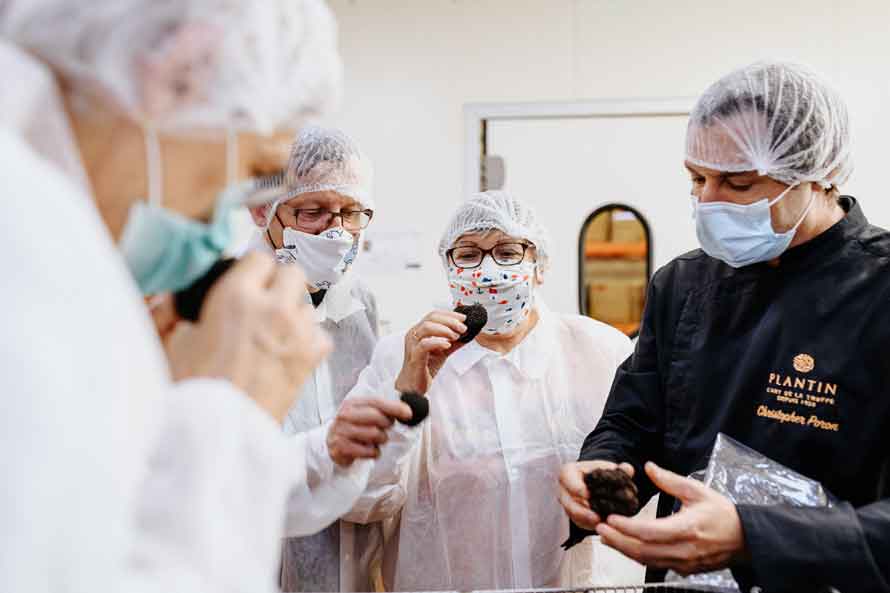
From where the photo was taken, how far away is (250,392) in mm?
638

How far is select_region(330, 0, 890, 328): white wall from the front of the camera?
262 cm

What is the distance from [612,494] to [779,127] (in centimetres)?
59

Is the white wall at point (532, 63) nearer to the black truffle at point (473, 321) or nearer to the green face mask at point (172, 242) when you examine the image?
the black truffle at point (473, 321)

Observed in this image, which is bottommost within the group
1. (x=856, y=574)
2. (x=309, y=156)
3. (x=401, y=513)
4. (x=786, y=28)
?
(x=401, y=513)

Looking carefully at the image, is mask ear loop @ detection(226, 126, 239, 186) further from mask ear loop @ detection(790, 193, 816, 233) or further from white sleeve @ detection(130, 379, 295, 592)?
mask ear loop @ detection(790, 193, 816, 233)

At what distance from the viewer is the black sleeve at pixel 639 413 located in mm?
1298

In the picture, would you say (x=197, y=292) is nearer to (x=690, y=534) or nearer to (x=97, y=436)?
(x=97, y=436)

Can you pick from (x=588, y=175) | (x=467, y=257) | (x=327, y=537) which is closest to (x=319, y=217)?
(x=467, y=257)

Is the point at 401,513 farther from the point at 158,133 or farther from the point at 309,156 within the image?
the point at 158,133

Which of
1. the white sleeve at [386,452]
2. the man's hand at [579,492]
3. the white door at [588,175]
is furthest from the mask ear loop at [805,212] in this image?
the white door at [588,175]

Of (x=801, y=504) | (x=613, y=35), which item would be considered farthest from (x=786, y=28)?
(x=801, y=504)

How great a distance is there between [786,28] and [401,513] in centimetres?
210

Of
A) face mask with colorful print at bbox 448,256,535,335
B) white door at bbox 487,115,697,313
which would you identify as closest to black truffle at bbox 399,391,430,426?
face mask with colorful print at bbox 448,256,535,335

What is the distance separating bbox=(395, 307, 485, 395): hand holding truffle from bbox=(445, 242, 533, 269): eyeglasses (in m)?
0.18
